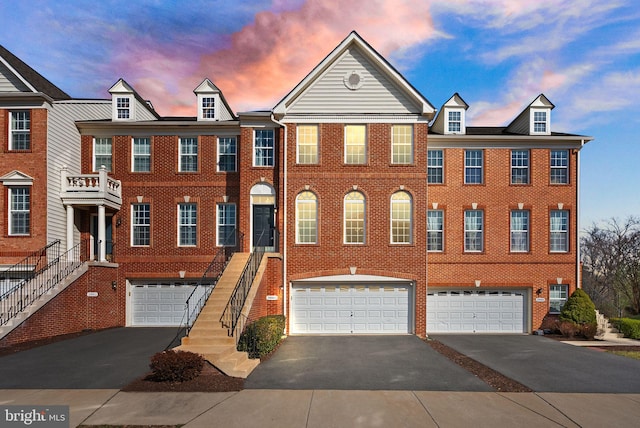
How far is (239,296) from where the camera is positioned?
1463 cm

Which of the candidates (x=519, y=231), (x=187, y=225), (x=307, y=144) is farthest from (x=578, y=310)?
(x=187, y=225)

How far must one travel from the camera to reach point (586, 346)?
17266mm

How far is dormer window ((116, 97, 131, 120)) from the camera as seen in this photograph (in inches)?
831

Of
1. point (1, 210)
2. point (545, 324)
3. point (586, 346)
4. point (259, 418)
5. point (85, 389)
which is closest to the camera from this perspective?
point (259, 418)

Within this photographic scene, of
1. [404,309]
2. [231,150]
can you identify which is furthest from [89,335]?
[404,309]

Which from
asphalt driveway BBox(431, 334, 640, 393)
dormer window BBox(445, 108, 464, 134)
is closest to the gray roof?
dormer window BBox(445, 108, 464, 134)

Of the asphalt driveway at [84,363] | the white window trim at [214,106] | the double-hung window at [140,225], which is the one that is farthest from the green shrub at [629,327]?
the double-hung window at [140,225]

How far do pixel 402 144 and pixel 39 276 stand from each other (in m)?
16.5

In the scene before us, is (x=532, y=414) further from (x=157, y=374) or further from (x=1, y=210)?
(x=1, y=210)

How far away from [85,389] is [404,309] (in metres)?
13.0

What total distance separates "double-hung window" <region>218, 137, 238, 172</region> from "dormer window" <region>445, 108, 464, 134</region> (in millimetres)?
10885

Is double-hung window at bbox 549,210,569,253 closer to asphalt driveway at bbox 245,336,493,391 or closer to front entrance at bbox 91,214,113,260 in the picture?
asphalt driveway at bbox 245,336,493,391

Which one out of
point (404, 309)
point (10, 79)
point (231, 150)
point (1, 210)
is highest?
point (10, 79)

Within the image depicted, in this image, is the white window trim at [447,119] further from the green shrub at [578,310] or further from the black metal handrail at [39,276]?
the black metal handrail at [39,276]
